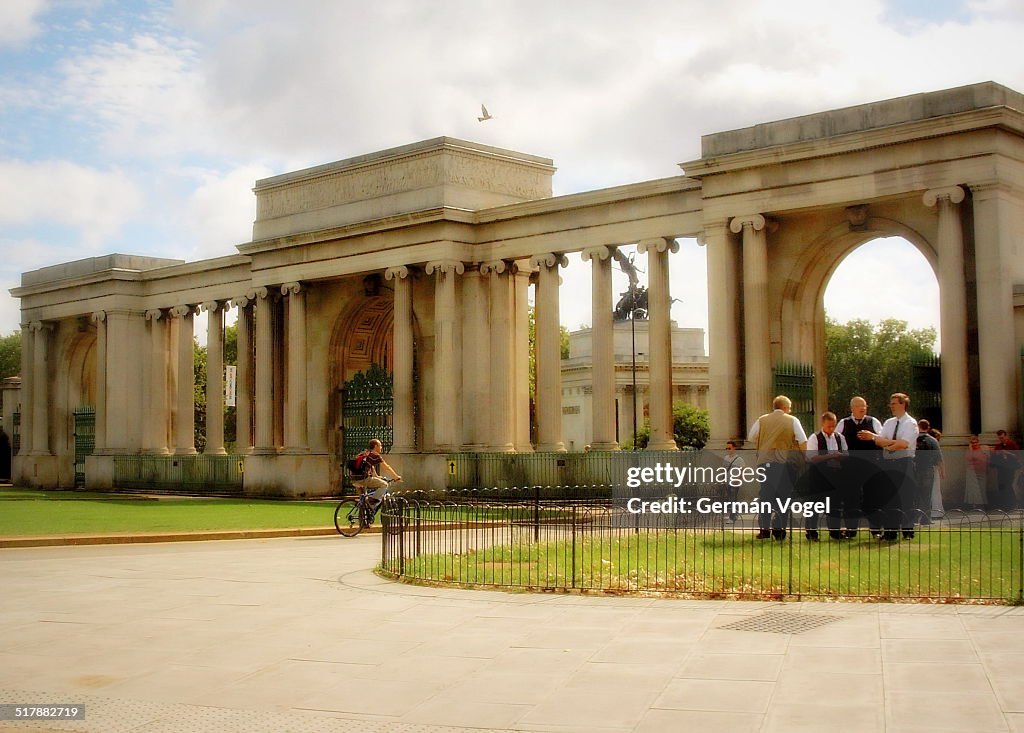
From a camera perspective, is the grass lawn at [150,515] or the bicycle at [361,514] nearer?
the bicycle at [361,514]

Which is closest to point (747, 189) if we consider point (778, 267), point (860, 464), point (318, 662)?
point (778, 267)

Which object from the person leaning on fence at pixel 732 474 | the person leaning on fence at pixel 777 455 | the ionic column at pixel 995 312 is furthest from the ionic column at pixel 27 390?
the person leaning on fence at pixel 777 455

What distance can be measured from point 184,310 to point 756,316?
27356 millimetres

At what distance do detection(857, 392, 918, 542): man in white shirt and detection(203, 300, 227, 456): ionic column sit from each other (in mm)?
34229

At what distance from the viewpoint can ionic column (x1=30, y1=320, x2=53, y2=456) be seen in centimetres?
5497

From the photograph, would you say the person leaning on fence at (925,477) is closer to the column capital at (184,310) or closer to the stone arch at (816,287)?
the stone arch at (816,287)

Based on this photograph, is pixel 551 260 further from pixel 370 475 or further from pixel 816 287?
pixel 370 475

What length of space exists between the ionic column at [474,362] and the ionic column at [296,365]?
287 inches

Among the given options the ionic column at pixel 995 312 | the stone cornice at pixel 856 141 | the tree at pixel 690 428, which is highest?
the stone cornice at pixel 856 141

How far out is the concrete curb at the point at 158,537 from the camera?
2183 cm

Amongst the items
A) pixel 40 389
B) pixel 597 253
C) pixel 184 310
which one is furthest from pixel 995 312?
pixel 40 389

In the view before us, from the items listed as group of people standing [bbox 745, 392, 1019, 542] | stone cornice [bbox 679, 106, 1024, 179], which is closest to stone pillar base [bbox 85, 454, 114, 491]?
stone cornice [bbox 679, 106, 1024, 179]

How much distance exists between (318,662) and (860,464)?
9.98 metres

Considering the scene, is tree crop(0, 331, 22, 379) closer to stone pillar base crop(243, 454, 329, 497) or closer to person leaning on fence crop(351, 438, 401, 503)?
stone pillar base crop(243, 454, 329, 497)
